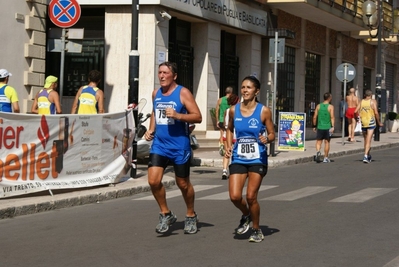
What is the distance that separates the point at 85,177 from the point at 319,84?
23.1 m

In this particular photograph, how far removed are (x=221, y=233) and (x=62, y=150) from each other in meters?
4.38

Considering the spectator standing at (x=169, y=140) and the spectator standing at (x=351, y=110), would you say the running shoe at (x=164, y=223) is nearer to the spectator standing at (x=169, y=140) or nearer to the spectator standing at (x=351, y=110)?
the spectator standing at (x=169, y=140)

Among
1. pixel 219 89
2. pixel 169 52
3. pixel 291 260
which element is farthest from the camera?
pixel 219 89

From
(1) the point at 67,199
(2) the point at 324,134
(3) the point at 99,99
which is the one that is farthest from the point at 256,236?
(2) the point at 324,134

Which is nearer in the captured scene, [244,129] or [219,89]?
[244,129]

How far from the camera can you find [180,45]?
2466 centimetres

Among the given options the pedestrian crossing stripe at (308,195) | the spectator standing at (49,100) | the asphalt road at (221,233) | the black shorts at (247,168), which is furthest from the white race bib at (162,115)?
the spectator standing at (49,100)

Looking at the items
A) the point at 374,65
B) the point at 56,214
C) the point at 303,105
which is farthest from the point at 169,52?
the point at 374,65

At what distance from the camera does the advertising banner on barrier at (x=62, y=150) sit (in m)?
12.0

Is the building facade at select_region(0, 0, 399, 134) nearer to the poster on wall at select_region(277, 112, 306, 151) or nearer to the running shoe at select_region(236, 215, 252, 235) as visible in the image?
the poster on wall at select_region(277, 112, 306, 151)

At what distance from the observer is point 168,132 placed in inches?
367

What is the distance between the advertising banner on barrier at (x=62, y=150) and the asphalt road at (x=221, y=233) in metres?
0.75

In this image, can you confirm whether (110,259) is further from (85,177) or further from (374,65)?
(374,65)

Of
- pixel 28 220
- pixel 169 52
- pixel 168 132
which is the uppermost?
pixel 169 52
